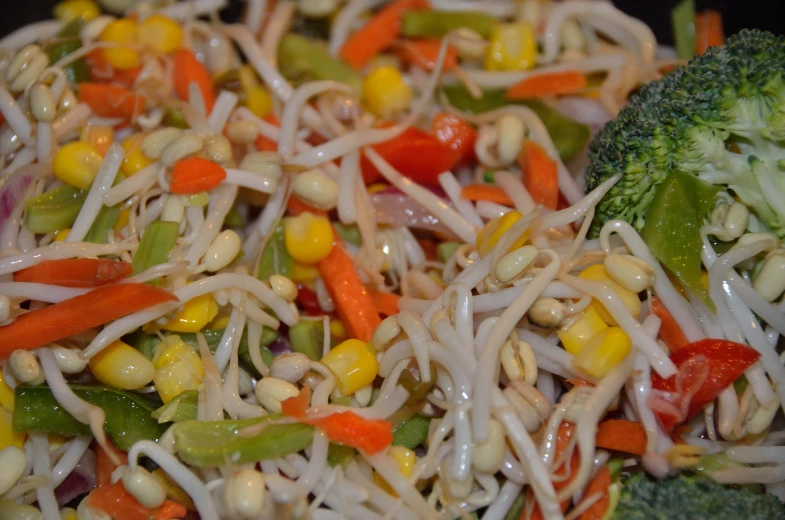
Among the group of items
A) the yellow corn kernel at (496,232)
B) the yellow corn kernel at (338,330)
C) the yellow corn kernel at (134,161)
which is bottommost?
the yellow corn kernel at (338,330)

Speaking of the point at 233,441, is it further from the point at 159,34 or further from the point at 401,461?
the point at 159,34

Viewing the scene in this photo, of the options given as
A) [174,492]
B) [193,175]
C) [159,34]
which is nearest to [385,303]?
[193,175]

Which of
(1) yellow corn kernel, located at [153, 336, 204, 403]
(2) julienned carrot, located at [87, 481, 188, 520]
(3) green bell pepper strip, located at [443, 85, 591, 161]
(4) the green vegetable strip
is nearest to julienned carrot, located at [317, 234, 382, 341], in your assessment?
(1) yellow corn kernel, located at [153, 336, 204, 403]

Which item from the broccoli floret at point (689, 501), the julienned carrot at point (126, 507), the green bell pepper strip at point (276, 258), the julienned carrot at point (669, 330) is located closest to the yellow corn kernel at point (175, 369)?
the julienned carrot at point (126, 507)

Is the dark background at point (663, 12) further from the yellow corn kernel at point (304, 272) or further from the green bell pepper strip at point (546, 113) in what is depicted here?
the yellow corn kernel at point (304, 272)

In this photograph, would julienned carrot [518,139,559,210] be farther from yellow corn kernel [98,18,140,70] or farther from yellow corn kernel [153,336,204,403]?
yellow corn kernel [98,18,140,70]
